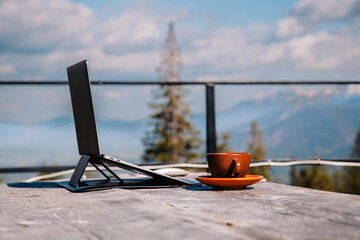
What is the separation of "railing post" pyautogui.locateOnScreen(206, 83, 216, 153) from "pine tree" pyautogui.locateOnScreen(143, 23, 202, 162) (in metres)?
27.1

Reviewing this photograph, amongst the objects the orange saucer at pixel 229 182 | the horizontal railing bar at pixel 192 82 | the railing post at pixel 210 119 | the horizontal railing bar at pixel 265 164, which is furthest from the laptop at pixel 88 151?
the horizontal railing bar at pixel 192 82

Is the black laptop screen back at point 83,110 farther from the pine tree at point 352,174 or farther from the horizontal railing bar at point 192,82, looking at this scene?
the pine tree at point 352,174

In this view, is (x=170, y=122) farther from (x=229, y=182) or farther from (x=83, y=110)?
(x=229, y=182)

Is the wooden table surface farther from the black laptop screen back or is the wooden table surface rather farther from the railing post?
the railing post

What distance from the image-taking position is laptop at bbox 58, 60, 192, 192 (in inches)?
45.1

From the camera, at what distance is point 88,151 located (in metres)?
1.27

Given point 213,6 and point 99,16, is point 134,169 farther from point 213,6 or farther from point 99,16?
point 213,6

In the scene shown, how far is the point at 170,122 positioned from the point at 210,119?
29721 millimetres

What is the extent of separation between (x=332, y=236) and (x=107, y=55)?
245ft

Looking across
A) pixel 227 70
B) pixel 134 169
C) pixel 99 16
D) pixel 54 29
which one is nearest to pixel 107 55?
pixel 99 16

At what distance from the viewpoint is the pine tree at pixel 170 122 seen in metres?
30.8

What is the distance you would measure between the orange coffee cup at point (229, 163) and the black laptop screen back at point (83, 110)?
1.05ft

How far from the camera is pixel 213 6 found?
280 ft

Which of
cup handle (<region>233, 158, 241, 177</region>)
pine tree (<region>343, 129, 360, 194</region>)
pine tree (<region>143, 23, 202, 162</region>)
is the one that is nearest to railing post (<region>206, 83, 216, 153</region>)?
pine tree (<region>343, 129, 360, 194</region>)
